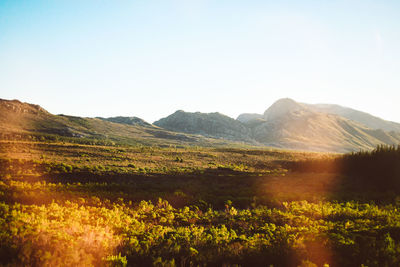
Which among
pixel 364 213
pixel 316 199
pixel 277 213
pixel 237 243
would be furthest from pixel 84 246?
pixel 316 199

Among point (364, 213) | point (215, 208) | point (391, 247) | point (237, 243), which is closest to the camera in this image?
point (391, 247)

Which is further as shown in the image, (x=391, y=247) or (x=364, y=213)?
(x=364, y=213)

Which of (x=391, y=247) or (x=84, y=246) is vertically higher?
(x=391, y=247)

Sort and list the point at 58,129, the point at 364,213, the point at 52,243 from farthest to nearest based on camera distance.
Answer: the point at 58,129 → the point at 364,213 → the point at 52,243

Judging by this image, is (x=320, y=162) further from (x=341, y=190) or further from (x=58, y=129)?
(x=58, y=129)

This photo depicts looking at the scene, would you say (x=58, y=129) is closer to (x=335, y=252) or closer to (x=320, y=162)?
(x=320, y=162)

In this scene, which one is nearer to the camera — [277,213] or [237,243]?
[237,243]

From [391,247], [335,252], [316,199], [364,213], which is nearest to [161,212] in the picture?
[335,252]

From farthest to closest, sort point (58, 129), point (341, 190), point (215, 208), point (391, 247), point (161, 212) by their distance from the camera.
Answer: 1. point (58, 129)
2. point (341, 190)
3. point (215, 208)
4. point (161, 212)
5. point (391, 247)

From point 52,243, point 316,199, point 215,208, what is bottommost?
point 215,208

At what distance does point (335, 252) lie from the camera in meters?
7.41

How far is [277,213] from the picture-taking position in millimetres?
13547

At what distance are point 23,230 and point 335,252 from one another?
10.1 metres

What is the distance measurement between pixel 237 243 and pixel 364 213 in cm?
968
